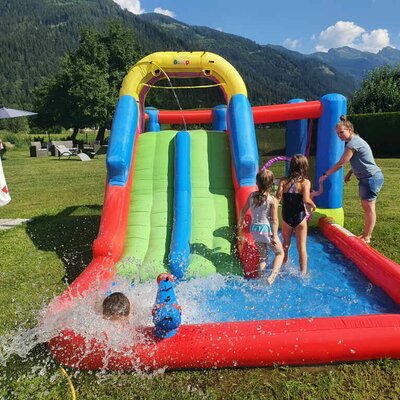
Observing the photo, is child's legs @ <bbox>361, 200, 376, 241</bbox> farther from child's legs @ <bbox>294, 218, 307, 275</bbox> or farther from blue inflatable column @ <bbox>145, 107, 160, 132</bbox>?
blue inflatable column @ <bbox>145, 107, 160, 132</bbox>

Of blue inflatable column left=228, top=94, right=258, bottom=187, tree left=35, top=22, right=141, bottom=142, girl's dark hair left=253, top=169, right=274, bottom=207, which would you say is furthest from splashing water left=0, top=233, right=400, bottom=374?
tree left=35, top=22, right=141, bottom=142

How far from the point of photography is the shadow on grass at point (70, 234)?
16.4 feet

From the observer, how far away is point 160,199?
16.4ft

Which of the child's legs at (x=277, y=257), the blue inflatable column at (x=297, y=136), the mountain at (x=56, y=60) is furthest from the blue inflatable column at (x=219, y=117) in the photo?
the mountain at (x=56, y=60)

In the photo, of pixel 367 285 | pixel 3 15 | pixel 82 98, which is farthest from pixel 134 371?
pixel 3 15

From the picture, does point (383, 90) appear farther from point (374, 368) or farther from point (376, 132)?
point (374, 368)

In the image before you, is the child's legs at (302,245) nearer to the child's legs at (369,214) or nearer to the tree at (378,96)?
the child's legs at (369,214)

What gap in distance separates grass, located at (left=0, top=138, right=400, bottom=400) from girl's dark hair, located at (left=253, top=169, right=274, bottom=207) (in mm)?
1638

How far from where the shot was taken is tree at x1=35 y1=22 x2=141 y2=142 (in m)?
30.9

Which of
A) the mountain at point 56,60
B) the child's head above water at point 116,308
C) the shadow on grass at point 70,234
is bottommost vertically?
the shadow on grass at point 70,234

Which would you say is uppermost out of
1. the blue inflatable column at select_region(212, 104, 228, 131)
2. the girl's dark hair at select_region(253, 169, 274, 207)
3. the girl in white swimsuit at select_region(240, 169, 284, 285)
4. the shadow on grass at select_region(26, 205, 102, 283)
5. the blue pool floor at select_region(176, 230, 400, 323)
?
the blue inflatable column at select_region(212, 104, 228, 131)

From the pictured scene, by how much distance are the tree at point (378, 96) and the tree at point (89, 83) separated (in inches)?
708

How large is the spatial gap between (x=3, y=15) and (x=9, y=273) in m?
232

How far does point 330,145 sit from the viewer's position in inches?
223
